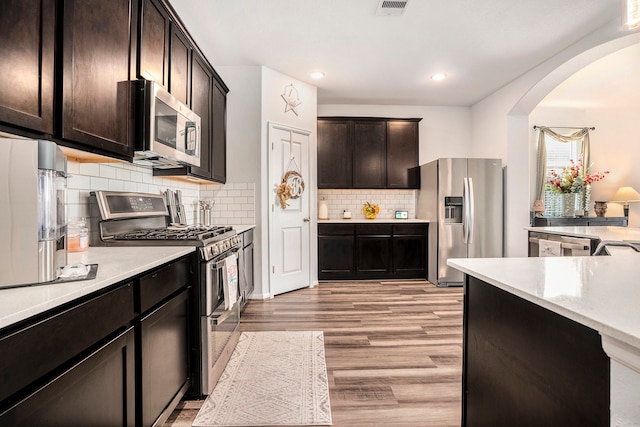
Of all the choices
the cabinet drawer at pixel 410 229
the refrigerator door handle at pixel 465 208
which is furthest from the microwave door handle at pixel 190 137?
the refrigerator door handle at pixel 465 208

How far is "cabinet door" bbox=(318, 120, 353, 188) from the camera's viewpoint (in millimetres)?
5301

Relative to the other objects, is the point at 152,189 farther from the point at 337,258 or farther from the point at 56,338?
the point at 337,258

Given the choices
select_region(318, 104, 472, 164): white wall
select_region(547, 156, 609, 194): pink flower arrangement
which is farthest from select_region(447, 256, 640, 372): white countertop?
select_region(547, 156, 609, 194): pink flower arrangement

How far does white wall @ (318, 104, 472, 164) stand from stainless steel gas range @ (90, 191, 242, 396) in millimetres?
4113

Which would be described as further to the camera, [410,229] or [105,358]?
[410,229]

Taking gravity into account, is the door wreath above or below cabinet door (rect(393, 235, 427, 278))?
above

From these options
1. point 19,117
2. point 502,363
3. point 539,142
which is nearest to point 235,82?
point 19,117

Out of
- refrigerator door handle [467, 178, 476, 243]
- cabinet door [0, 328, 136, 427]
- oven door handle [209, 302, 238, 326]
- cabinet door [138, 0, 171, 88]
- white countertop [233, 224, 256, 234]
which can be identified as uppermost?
cabinet door [138, 0, 171, 88]

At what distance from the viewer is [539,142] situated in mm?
6281

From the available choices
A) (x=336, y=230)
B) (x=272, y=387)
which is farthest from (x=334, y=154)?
(x=272, y=387)

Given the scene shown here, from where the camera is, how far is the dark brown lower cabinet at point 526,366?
0.84 meters

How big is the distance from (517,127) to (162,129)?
4.45 meters

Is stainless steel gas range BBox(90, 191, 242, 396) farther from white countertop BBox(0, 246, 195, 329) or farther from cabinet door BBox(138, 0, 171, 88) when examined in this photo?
cabinet door BBox(138, 0, 171, 88)

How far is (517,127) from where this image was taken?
15.2 feet
